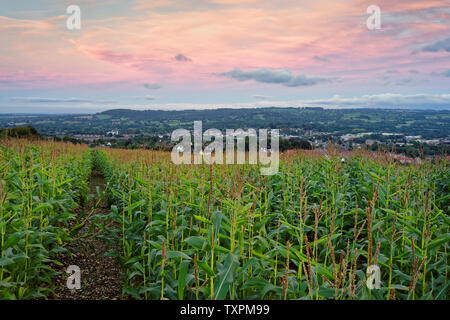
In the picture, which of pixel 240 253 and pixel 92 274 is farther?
pixel 92 274

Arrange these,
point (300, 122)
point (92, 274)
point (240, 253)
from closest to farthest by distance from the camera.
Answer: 1. point (240, 253)
2. point (92, 274)
3. point (300, 122)

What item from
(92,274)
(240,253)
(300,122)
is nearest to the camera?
(240,253)

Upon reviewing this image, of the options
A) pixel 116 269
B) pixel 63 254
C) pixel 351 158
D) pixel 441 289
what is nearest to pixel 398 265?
pixel 441 289

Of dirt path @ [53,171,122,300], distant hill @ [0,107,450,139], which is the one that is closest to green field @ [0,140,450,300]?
dirt path @ [53,171,122,300]

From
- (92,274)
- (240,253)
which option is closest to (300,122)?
(92,274)

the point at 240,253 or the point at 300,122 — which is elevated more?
the point at 300,122

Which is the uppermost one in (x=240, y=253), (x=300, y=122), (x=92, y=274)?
(x=300, y=122)

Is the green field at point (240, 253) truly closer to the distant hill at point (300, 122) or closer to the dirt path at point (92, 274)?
the dirt path at point (92, 274)

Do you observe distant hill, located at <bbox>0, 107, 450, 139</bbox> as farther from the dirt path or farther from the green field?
the dirt path

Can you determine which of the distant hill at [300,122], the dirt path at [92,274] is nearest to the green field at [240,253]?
the dirt path at [92,274]

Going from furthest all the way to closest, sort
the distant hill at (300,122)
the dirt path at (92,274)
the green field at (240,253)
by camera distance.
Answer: the distant hill at (300,122) < the dirt path at (92,274) < the green field at (240,253)

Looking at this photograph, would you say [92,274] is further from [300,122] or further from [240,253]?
[300,122]
